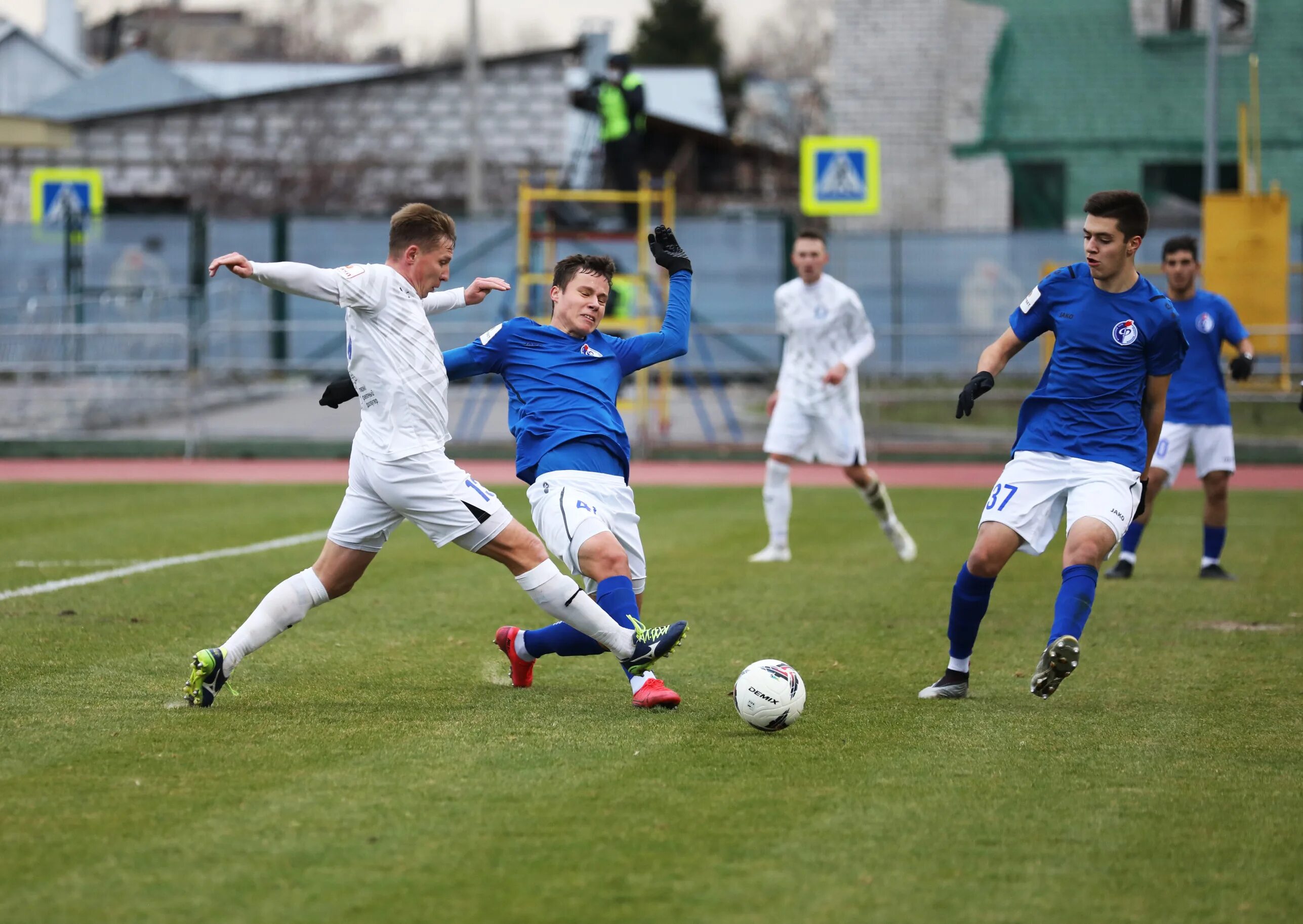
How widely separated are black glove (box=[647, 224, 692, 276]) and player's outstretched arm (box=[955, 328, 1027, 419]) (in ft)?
4.16

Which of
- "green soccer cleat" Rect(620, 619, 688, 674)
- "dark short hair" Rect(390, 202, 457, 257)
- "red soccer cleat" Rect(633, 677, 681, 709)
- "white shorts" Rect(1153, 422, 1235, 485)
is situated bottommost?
"red soccer cleat" Rect(633, 677, 681, 709)

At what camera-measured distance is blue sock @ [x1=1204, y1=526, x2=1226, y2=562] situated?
10.7 metres

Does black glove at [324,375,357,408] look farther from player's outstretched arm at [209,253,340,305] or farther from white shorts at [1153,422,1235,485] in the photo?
white shorts at [1153,422,1235,485]

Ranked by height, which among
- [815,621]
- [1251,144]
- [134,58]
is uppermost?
[134,58]

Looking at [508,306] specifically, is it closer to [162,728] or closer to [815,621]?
[815,621]

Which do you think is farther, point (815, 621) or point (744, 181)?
point (744, 181)

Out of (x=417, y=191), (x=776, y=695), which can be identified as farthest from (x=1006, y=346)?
(x=417, y=191)

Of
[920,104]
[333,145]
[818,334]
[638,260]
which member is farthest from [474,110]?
[818,334]

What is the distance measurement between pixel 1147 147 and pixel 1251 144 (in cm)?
171

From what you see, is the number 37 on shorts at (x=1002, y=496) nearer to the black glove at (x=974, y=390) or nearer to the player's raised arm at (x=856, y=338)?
the black glove at (x=974, y=390)

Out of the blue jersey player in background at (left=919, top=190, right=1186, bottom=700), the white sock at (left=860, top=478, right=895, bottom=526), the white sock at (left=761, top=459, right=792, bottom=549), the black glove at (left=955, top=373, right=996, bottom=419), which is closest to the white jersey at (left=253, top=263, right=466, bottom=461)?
the black glove at (left=955, top=373, right=996, bottom=419)

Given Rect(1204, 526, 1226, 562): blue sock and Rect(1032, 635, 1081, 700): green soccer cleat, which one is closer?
Rect(1032, 635, 1081, 700): green soccer cleat

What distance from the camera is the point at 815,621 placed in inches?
342

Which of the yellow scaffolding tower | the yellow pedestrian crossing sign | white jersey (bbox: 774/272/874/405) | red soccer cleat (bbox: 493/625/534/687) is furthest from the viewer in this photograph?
the yellow scaffolding tower
